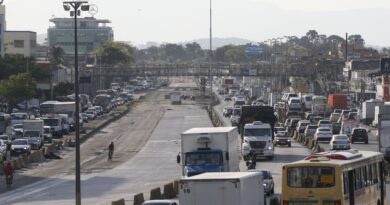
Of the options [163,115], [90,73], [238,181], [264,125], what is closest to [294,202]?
[238,181]

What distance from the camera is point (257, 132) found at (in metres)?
70.9

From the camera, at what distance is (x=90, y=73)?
618ft

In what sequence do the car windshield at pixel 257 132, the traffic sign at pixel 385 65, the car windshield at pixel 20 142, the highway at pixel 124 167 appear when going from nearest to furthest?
the highway at pixel 124 167, the car windshield at pixel 257 132, the car windshield at pixel 20 142, the traffic sign at pixel 385 65

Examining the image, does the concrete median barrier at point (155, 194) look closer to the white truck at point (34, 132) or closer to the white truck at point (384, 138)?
the white truck at point (384, 138)

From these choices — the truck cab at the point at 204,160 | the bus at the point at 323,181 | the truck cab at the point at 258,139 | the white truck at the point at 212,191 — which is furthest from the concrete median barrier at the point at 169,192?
the truck cab at the point at 258,139

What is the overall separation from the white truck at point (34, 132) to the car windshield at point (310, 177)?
5195 cm

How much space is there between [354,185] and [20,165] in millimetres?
39859

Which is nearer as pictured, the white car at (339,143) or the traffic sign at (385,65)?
the white car at (339,143)

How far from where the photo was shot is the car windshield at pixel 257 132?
232 ft

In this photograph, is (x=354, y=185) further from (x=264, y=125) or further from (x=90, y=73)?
(x=90, y=73)

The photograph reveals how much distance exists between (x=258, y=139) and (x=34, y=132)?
21.4 metres

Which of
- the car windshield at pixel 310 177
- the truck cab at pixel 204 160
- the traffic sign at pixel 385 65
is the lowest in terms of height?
the truck cab at pixel 204 160

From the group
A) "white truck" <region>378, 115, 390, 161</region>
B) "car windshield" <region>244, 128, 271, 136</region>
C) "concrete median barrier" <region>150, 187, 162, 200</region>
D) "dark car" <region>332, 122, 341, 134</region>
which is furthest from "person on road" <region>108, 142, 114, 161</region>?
"concrete median barrier" <region>150, 187, 162, 200</region>

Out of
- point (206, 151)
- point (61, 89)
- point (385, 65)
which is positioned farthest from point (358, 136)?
point (61, 89)
